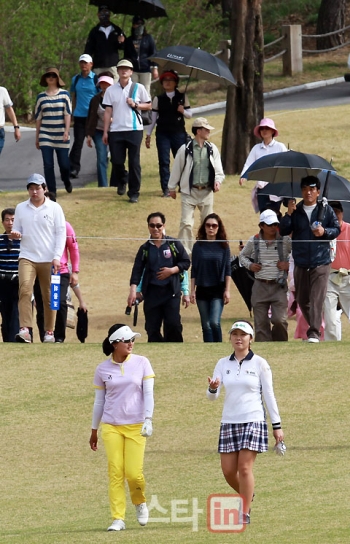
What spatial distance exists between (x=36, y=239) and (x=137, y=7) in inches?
428

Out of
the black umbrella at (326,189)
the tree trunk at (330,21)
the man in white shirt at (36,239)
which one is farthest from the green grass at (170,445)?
the tree trunk at (330,21)

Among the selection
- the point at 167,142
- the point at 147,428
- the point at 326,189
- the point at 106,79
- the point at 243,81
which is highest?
the point at 106,79

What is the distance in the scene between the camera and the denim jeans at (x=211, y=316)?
1677cm

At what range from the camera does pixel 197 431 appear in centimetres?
1349

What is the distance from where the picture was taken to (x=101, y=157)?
2408 cm

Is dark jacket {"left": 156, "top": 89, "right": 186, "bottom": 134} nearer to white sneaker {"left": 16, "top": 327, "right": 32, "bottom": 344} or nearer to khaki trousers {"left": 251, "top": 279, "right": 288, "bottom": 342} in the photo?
khaki trousers {"left": 251, "top": 279, "right": 288, "bottom": 342}

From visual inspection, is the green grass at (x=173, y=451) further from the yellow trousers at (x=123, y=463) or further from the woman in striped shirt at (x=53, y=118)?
the woman in striped shirt at (x=53, y=118)

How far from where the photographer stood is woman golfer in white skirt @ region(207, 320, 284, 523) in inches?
414

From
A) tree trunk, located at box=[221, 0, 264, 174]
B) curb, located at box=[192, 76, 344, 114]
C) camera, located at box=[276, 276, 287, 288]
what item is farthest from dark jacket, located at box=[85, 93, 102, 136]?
curb, located at box=[192, 76, 344, 114]

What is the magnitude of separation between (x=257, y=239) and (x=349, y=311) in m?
1.51

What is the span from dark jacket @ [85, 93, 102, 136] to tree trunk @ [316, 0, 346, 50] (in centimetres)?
2012

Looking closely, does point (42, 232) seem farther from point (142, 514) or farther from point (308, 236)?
point (142, 514)

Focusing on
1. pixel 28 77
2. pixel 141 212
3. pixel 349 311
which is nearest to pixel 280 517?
pixel 349 311

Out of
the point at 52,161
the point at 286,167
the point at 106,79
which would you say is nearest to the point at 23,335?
the point at 286,167
